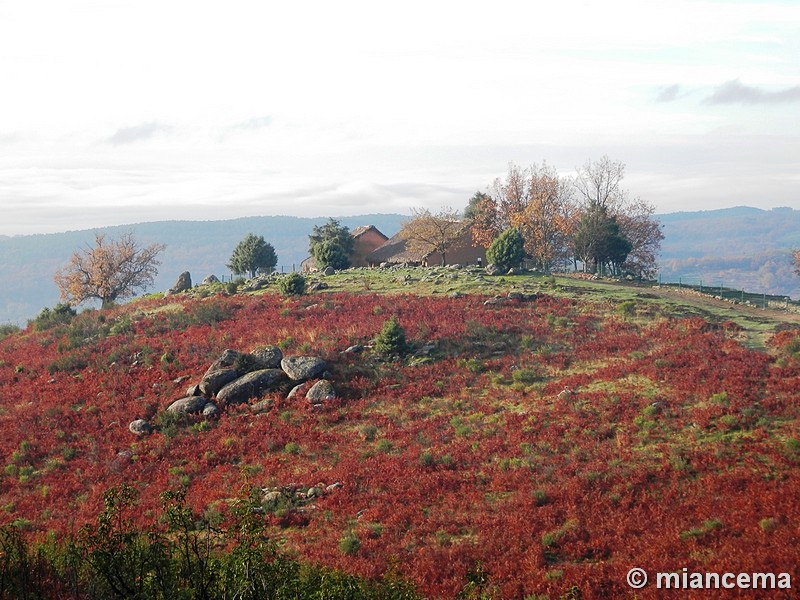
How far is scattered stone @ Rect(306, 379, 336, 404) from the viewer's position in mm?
30453

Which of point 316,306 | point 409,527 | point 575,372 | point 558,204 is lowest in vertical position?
point 409,527

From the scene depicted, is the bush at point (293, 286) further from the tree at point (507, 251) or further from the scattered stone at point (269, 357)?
the tree at point (507, 251)

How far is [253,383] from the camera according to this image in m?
31.7

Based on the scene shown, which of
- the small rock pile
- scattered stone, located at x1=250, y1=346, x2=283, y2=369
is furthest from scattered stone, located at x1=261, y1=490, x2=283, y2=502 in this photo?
scattered stone, located at x1=250, y1=346, x2=283, y2=369

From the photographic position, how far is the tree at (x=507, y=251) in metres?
58.8

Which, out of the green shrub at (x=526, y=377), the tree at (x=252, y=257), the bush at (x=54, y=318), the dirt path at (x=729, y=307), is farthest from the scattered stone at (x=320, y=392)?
the tree at (x=252, y=257)

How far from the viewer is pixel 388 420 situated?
1105 inches

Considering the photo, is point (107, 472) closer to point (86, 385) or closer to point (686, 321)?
point (86, 385)

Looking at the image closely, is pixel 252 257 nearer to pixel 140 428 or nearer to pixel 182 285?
pixel 182 285

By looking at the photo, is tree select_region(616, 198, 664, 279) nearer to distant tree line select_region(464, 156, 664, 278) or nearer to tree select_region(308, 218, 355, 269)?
distant tree line select_region(464, 156, 664, 278)

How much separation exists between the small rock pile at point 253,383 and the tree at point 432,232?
1508 inches

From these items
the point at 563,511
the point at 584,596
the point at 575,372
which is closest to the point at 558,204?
the point at 575,372

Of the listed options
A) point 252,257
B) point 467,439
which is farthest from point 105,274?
point 467,439

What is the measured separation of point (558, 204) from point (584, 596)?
202ft
